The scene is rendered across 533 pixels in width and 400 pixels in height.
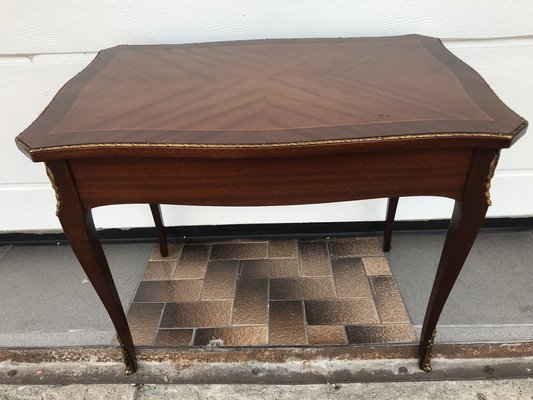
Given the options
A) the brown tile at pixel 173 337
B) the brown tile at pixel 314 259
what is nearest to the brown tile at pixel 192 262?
the brown tile at pixel 173 337

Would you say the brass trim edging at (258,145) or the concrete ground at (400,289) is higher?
the brass trim edging at (258,145)

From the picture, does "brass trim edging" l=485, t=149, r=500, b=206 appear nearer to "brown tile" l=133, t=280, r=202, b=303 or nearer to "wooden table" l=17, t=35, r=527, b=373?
"wooden table" l=17, t=35, r=527, b=373

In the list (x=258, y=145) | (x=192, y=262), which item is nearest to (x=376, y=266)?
(x=192, y=262)

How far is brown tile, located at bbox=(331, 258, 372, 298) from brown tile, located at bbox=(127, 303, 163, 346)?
2.25 feet

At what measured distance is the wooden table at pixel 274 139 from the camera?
815 mm

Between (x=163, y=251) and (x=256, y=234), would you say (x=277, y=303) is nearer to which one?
(x=256, y=234)

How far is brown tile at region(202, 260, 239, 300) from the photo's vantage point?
5.28 feet

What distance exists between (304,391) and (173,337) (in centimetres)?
48

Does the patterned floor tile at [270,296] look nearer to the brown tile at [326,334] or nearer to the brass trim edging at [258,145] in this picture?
the brown tile at [326,334]

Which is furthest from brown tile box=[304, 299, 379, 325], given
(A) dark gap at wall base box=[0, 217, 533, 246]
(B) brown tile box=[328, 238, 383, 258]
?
(A) dark gap at wall base box=[0, 217, 533, 246]

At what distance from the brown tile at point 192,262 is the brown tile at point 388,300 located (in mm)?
687

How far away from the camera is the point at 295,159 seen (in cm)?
86

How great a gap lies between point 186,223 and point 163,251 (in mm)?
155

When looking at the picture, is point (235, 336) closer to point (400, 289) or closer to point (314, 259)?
point (314, 259)
